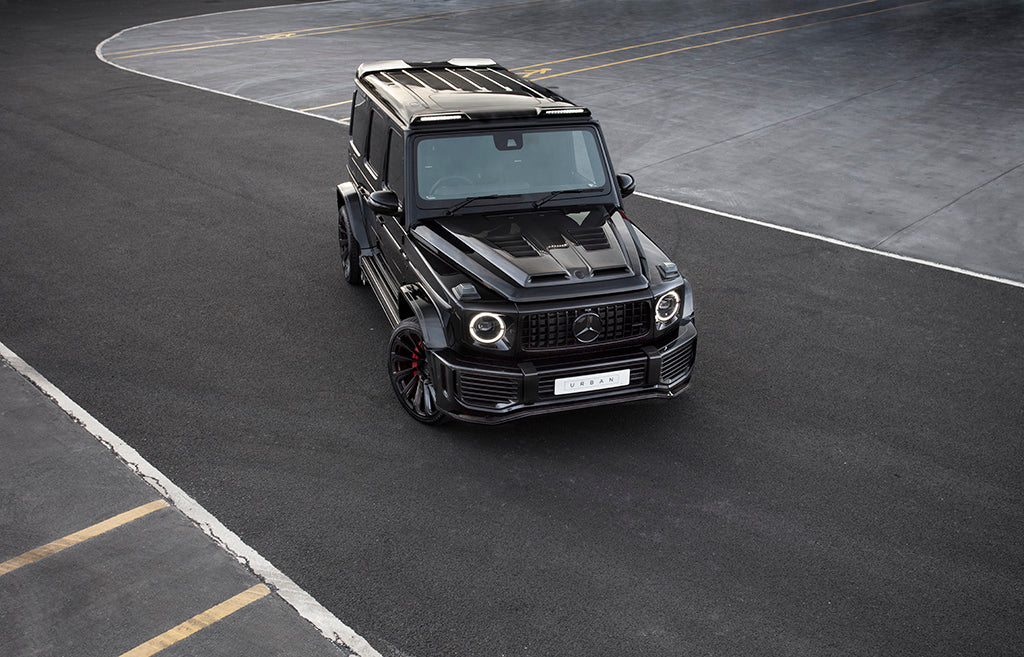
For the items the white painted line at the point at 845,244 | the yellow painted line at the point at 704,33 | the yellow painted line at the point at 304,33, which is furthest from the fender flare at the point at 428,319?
the yellow painted line at the point at 304,33

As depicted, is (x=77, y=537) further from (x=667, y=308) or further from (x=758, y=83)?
(x=758, y=83)

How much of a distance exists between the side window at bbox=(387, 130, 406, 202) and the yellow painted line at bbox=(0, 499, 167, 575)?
9.08 feet

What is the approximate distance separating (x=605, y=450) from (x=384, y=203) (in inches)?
94.5

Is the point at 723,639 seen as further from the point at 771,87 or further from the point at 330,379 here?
the point at 771,87

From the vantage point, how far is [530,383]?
225 inches

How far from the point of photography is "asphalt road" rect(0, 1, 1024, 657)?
15.4 ft

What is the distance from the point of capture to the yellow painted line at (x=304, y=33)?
22.1m

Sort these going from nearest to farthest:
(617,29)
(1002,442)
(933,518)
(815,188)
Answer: (933,518)
(1002,442)
(815,188)
(617,29)

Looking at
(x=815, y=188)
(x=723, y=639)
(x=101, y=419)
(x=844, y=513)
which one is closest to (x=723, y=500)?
(x=844, y=513)

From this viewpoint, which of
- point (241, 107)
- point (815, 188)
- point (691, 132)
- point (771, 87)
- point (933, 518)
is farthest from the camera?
point (771, 87)

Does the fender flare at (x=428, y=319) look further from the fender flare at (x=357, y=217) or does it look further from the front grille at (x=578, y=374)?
the fender flare at (x=357, y=217)

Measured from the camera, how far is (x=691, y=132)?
47.4ft

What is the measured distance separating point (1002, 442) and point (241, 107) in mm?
13959

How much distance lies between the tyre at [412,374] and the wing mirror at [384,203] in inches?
33.6
